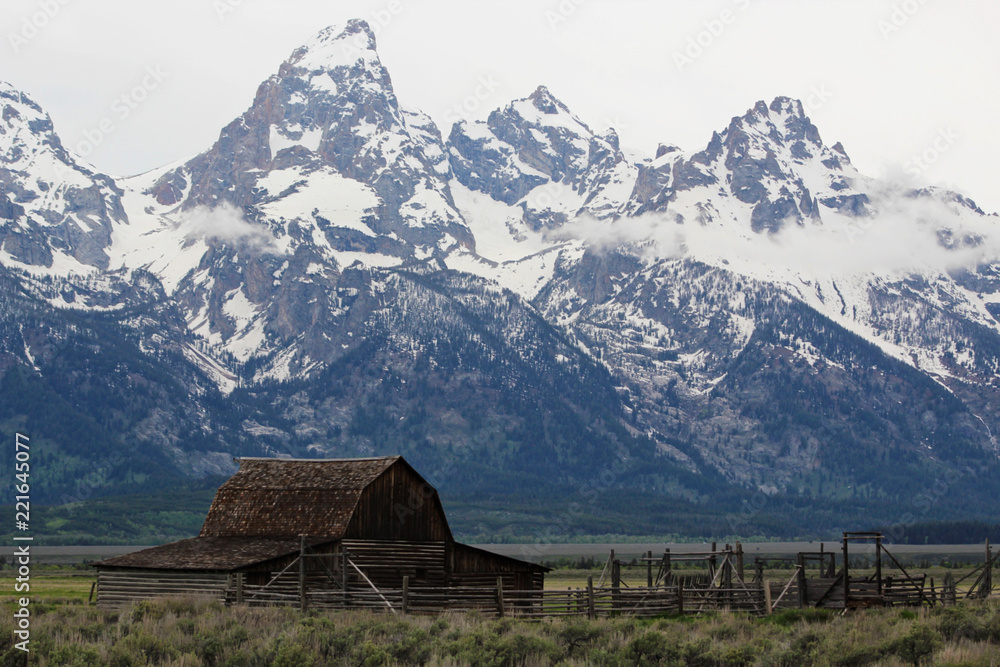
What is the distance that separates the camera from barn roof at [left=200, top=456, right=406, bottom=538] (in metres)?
48.2

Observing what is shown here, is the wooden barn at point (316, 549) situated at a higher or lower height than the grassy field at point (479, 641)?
higher

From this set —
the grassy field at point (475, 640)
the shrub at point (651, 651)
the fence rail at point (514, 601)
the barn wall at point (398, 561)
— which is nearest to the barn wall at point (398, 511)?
the barn wall at point (398, 561)

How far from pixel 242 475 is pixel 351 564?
8.94 m

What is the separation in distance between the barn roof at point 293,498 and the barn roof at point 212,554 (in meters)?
0.79

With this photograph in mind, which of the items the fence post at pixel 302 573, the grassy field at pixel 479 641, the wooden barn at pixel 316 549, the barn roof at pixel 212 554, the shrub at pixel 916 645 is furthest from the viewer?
the barn roof at pixel 212 554

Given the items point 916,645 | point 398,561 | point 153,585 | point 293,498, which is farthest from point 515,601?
point 916,645

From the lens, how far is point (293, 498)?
164 ft

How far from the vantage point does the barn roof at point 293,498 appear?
48.2 metres

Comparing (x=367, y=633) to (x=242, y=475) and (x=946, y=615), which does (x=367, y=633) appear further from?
(x=242, y=475)

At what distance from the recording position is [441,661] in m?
29.0

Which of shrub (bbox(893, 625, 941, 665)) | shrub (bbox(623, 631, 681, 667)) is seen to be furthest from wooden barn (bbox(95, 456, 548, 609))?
shrub (bbox(893, 625, 941, 665))

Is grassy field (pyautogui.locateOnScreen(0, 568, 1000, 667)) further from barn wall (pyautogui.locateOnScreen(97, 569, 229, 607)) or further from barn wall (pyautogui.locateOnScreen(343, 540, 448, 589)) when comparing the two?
barn wall (pyautogui.locateOnScreen(343, 540, 448, 589))

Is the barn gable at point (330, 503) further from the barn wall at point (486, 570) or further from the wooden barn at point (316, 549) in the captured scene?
the barn wall at point (486, 570)

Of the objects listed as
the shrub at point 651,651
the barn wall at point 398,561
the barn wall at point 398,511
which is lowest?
the shrub at point 651,651
